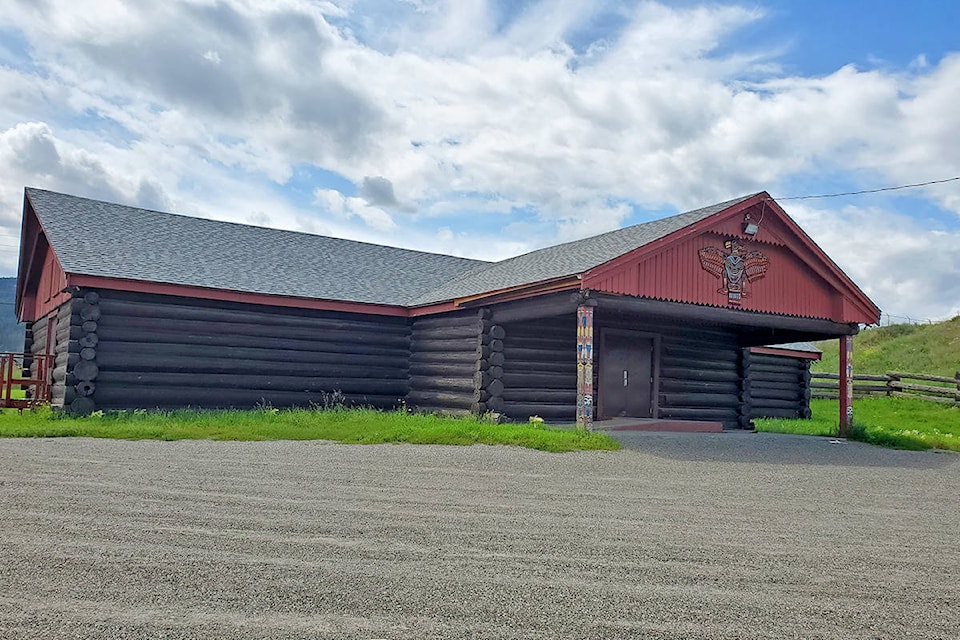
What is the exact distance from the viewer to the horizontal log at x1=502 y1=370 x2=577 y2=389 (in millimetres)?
14789

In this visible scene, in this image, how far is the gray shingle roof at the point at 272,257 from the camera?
13.7 meters

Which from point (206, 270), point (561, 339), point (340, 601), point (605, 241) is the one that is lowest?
point (340, 601)

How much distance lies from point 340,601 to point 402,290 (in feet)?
45.6

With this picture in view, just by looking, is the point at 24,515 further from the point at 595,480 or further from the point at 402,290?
the point at 402,290

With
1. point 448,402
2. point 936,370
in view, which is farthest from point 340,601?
point 936,370

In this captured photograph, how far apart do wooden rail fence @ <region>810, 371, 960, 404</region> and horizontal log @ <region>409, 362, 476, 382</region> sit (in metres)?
16.1

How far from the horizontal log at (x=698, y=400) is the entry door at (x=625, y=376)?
52 centimetres

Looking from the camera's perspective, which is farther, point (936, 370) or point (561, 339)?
point (936, 370)

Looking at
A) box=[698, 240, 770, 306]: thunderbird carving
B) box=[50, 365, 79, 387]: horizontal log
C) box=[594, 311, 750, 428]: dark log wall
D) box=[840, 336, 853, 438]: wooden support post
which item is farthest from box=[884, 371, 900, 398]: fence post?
box=[50, 365, 79, 387]: horizontal log

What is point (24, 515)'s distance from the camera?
18.2 ft

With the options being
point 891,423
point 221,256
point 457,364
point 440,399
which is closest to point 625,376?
point 457,364

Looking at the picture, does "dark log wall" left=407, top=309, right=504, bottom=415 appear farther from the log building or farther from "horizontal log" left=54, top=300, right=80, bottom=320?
"horizontal log" left=54, top=300, right=80, bottom=320

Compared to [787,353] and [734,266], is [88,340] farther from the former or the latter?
[787,353]

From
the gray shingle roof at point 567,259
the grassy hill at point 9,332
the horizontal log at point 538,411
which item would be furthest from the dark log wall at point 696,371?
the grassy hill at point 9,332
